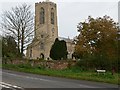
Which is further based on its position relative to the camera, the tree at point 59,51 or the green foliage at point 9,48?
the tree at point 59,51

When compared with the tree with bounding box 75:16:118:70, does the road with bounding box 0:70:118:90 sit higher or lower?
lower

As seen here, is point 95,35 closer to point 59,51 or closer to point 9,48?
point 9,48

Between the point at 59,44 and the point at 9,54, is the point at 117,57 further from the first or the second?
the point at 59,44

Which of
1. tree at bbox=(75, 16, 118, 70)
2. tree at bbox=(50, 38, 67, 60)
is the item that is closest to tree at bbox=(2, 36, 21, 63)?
tree at bbox=(75, 16, 118, 70)

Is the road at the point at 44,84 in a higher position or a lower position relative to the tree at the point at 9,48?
lower

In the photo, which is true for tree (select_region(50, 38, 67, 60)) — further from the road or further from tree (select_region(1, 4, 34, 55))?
the road

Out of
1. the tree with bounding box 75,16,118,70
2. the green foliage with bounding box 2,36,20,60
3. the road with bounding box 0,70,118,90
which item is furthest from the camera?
the tree with bounding box 75,16,118,70

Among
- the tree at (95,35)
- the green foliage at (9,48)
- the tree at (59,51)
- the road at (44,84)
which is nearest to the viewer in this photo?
the road at (44,84)

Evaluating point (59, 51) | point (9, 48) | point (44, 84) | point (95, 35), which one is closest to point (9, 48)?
point (9, 48)

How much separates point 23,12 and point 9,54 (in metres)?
12.3

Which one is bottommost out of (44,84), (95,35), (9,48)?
(44,84)

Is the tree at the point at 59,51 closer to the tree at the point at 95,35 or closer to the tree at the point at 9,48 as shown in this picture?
the tree at the point at 95,35

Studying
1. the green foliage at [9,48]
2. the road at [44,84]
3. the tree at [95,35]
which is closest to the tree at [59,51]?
the tree at [95,35]

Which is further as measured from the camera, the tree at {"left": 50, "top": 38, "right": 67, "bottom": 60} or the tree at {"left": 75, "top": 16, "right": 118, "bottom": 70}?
the tree at {"left": 50, "top": 38, "right": 67, "bottom": 60}
